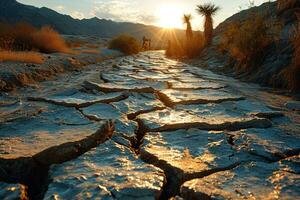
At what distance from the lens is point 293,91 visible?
3967mm

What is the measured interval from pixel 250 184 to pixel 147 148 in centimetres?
63

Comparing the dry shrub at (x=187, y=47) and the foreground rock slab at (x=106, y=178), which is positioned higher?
the dry shrub at (x=187, y=47)

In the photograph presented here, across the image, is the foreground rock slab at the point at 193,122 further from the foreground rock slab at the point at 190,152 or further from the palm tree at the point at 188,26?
the palm tree at the point at 188,26

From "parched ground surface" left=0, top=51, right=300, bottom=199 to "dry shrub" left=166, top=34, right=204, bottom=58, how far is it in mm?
8620

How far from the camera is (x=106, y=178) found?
5.23 ft

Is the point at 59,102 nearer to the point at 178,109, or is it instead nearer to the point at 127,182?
the point at 178,109

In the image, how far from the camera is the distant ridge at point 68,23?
58.2 metres

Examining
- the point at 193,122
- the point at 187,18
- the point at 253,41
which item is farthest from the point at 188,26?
the point at 193,122

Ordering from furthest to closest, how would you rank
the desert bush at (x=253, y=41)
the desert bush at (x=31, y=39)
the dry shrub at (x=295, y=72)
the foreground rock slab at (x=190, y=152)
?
the desert bush at (x=31, y=39), the desert bush at (x=253, y=41), the dry shrub at (x=295, y=72), the foreground rock slab at (x=190, y=152)

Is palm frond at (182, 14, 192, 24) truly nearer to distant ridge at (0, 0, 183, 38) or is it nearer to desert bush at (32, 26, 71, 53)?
desert bush at (32, 26, 71, 53)

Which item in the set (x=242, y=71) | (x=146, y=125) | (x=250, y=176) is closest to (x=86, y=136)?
(x=146, y=125)

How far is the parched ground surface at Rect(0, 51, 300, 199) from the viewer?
151 centimetres

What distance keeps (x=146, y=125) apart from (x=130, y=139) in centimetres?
27

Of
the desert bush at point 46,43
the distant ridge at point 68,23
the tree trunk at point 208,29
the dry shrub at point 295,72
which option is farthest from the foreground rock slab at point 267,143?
the distant ridge at point 68,23
